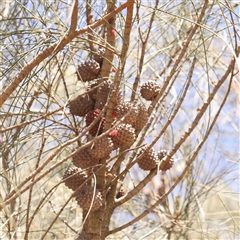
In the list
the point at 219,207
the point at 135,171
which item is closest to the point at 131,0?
the point at 135,171

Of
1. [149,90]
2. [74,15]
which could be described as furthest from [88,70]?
[74,15]

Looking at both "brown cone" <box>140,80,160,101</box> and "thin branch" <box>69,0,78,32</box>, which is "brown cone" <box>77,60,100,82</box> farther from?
"thin branch" <box>69,0,78,32</box>

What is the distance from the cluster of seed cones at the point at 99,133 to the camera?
0.79 m

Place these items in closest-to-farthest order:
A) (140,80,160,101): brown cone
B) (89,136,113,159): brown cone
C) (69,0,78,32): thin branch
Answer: (69,0,78,32): thin branch, (89,136,113,159): brown cone, (140,80,160,101): brown cone

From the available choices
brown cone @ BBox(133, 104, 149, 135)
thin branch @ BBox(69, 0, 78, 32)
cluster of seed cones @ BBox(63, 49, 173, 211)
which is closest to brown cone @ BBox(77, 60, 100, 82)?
cluster of seed cones @ BBox(63, 49, 173, 211)

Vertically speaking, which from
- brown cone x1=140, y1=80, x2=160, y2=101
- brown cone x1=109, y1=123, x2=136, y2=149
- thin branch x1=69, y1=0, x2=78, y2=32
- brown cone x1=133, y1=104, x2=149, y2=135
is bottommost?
brown cone x1=109, y1=123, x2=136, y2=149

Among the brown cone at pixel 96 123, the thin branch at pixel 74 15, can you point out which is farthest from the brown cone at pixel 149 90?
the thin branch at pixel 74 15

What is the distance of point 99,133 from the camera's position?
32.0 inches

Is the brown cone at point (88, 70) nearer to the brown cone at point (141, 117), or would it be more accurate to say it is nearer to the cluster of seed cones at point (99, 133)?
the cluster of seed cones at point (99, 133)

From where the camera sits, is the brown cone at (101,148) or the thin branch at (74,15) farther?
the brown cone at (101,148)

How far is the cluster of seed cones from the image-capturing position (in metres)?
0.79

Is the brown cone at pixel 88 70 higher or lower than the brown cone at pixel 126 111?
higher

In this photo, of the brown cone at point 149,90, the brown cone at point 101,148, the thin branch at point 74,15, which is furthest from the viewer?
the brown cone at point 149,90

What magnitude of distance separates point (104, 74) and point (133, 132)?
0.13m
